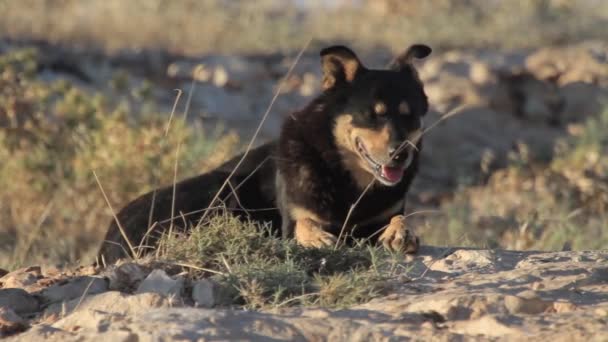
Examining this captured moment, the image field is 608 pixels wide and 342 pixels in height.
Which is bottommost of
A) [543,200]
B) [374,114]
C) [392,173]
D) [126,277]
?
[543,200]

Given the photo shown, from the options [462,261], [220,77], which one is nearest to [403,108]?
[462,261]

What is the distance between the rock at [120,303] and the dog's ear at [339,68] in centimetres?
224

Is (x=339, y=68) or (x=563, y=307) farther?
(x=339, y=68)

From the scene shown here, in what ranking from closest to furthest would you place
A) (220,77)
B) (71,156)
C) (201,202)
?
1. (201,202)
2. (71,156)
3. (220,77)

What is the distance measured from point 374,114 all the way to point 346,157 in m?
0.34

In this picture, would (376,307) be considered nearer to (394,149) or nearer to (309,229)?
(309,229)

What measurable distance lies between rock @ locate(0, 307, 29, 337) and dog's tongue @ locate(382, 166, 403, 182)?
88.3 inches

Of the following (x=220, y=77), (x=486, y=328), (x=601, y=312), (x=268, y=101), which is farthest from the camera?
(x=220, y=77)

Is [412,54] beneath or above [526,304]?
above

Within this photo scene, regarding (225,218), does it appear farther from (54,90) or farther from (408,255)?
(54,90)

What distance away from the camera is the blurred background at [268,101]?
947 cm

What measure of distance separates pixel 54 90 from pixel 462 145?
5998 millimetres

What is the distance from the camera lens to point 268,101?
14422 millimetres

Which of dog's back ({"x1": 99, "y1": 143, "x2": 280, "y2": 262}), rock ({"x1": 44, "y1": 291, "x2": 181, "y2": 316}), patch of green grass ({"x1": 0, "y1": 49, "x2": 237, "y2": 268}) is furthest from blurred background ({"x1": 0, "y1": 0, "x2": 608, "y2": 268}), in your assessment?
rock ({"x1": 44, "y1": 291, "x2": 181, "y2": 316})
